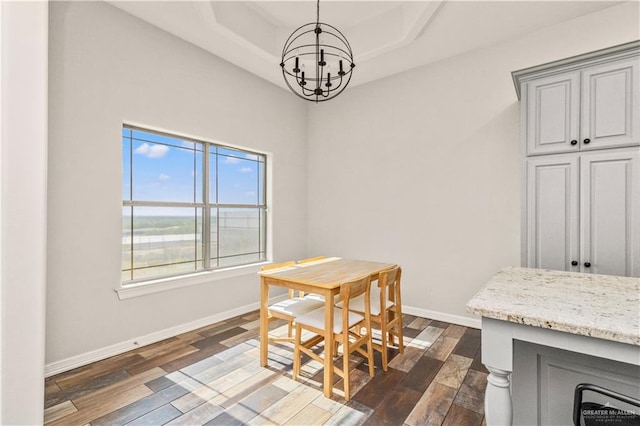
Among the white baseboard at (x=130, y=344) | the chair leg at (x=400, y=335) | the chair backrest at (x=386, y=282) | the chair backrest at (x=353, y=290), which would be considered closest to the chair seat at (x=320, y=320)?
the chair backrest at (x=353, y=290)

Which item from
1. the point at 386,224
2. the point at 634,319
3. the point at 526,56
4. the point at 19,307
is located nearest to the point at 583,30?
the point at 526,56

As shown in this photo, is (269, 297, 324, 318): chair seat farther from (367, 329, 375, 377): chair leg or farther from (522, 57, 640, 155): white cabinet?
(522, 57, 640, 155): white cabinet

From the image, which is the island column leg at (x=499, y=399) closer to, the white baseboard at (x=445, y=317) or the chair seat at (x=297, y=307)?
the chair seat at (x=297, y=307)

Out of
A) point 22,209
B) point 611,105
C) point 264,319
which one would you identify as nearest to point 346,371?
point 264,319

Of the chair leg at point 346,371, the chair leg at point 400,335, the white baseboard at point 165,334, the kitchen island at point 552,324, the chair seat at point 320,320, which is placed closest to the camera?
the kitchen island at point 552,324

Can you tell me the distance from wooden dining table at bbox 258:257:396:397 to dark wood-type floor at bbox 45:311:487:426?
0.64 ft

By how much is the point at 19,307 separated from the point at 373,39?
11.4 ft

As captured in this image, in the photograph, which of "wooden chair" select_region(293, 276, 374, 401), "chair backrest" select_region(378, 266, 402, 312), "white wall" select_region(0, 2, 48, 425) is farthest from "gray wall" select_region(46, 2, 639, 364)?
"white wall" select_region(0, 2, 48, 425)

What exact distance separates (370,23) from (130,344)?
3.89 metres

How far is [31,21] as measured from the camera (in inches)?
36.8

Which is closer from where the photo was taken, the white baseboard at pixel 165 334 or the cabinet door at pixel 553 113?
the cabinet door at pixel 553 113

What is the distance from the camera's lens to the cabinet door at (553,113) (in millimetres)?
2252

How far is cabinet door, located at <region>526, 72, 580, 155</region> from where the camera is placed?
2.25m

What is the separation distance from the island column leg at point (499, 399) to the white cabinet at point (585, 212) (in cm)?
149
